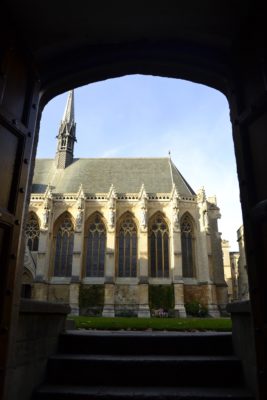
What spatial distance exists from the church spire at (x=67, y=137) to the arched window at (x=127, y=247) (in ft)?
34.7

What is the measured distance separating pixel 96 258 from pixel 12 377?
24.2m

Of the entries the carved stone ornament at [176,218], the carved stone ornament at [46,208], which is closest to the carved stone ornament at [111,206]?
the carved stone ornament at [176,218]

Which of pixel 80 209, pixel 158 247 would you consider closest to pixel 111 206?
pixel 80 209

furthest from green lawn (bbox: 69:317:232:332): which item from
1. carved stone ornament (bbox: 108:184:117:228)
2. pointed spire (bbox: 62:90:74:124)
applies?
pointed spire (bbox: 62:90:74:124)

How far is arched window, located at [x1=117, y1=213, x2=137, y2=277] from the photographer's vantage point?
2602cm

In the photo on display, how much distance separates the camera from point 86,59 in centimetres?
321

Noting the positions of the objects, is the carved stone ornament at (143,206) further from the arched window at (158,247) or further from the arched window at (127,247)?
the arched window at (127,247)

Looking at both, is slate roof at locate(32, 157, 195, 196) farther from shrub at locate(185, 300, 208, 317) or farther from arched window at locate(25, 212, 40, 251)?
shrub at locate(185, 300, 208, 317)

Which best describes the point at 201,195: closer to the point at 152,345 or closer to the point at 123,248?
the point at 123,248

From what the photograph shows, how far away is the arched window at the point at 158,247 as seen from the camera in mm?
25906

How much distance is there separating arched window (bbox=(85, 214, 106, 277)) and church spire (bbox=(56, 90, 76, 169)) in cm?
904

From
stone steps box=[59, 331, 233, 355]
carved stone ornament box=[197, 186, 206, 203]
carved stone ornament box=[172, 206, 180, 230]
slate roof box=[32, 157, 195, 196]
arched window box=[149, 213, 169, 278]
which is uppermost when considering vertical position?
slate roof box=[32, 157, 195, 196]

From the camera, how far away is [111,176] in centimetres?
3144

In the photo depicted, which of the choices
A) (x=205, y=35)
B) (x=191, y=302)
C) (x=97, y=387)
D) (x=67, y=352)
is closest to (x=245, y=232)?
(x=205, y=35)
